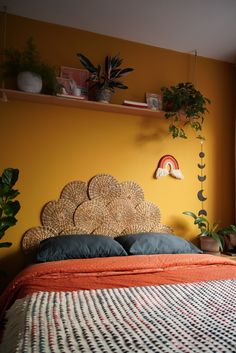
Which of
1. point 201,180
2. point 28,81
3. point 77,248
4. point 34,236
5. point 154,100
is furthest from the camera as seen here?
point 201,180

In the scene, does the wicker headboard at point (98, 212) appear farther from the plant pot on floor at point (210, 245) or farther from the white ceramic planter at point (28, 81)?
the white ceramic planter at point (28, 81)

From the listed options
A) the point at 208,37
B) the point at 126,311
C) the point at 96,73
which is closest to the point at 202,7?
the point at 208,37

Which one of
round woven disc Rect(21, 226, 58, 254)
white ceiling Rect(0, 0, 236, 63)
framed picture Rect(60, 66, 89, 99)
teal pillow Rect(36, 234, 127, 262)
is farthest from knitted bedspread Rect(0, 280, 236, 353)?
white ceiling Rect(0, 0, 236, 63)

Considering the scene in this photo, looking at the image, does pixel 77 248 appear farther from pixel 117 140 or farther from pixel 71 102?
pixel 71 102

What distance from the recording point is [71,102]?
97.8 inches

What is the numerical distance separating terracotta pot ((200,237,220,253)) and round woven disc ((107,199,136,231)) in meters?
0.75

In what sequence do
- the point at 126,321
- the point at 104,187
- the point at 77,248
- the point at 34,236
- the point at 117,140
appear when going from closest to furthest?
the point at 126,321
the point at 77,248
the point at 34,236
the point at 104,187
the point at 117,140

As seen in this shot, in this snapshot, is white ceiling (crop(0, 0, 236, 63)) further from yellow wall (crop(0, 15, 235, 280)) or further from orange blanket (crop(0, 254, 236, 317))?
orange blanket (crop(0, 254, 236, 317))

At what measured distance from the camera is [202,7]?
89.4 inches

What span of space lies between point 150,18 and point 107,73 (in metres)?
0.59

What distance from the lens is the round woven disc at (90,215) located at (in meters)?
2.54

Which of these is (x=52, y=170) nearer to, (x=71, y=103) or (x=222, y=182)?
(x=71, y=103)

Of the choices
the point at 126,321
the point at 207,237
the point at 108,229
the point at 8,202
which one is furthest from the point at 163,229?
the point at 126,321

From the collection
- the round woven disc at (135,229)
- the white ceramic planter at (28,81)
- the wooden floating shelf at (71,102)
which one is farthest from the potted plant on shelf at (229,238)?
the white ceramic planter at (28,81)
